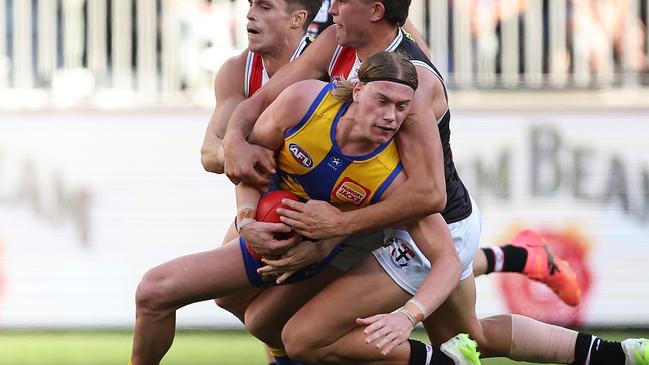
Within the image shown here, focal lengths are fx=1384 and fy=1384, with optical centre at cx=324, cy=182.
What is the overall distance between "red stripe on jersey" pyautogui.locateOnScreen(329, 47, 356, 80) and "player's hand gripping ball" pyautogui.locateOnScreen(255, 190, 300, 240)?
1.63 feet

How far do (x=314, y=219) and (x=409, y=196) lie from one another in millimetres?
357

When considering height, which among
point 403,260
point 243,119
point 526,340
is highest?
point 243,119

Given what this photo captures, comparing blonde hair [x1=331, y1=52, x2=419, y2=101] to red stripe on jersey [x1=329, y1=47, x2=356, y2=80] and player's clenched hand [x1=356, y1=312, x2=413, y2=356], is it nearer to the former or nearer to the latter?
red stripe on jersey [x1=329, y1=47, x2=356, y2=80]

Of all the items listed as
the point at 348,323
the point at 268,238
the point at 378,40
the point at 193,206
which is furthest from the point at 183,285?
the point at 193,206

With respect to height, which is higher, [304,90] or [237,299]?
[304,90]

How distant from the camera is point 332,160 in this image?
16.4ft

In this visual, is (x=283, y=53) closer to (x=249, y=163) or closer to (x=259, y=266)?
(x=249, y=163)

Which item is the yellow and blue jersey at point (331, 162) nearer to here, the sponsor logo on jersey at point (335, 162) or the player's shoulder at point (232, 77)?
the sponsor logo on jersey at point (335, 162)

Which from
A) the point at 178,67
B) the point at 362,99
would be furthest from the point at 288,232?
the point at 178,67

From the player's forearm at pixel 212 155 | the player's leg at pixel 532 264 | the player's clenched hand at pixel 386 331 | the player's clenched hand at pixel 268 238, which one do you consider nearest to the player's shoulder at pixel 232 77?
the player's forearm at pixel 212 155

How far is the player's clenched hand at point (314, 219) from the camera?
5.02m

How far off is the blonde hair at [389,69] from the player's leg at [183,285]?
3.00ft

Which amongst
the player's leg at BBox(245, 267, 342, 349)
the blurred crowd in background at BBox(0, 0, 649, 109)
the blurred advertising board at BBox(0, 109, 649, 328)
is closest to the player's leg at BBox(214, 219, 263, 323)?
the player's leg at BBox(245, 267, 342, 349)

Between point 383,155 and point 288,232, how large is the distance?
0.45 metres
